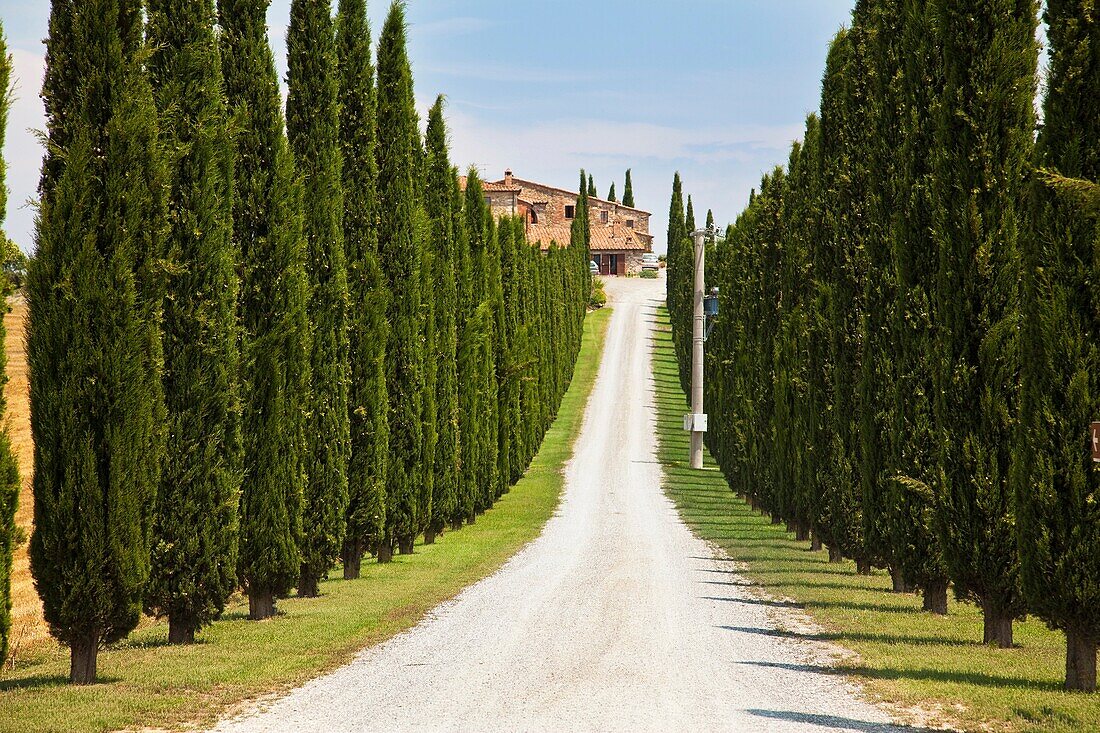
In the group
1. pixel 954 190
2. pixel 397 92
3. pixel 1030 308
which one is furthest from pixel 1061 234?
pixel 397 92

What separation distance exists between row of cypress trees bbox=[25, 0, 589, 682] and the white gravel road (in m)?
2.16

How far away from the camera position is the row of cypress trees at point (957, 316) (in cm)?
919

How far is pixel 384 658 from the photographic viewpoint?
10.6 m

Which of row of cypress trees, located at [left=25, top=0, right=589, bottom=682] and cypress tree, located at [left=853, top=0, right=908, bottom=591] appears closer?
row of cypress trees, located at [left=25, top=0, right=589, bottom=682]

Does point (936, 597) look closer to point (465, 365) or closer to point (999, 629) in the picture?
point (999, 629)

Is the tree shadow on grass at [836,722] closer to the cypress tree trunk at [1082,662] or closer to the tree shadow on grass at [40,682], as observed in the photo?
the cypress tree trunk at [1082,662]

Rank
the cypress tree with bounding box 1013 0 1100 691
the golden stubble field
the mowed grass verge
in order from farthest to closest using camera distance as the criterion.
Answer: the golden stubble field
the cypress tree with bounding box 1013 0 1100 691
the mowed grass verge

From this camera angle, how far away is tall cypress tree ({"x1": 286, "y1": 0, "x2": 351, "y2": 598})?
1529 cm

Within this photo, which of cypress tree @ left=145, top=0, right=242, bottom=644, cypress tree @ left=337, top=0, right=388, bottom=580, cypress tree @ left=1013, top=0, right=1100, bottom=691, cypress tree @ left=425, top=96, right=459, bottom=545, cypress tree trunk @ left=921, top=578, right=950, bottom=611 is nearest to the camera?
cypress tree @ left=1013, top=0, right=1100, bottom=691

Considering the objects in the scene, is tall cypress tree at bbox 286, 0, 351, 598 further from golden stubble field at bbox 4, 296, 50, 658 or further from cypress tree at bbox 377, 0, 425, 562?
golden stubble field at bbox 4, 296, 50, 658

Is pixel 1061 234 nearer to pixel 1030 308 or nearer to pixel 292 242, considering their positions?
pixel 1030 308

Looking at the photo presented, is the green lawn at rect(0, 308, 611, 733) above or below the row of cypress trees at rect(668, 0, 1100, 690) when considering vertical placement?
below

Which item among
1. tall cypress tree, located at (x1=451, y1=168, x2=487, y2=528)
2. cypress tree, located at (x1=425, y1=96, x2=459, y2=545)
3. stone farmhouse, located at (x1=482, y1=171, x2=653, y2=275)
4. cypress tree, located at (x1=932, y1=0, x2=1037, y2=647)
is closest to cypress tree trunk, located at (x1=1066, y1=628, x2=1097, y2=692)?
cypress tree, located at (x1=932, y1=0, x2=1037, y2=647)

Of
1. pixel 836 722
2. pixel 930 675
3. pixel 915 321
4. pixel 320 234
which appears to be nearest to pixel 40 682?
pixel 836 722
